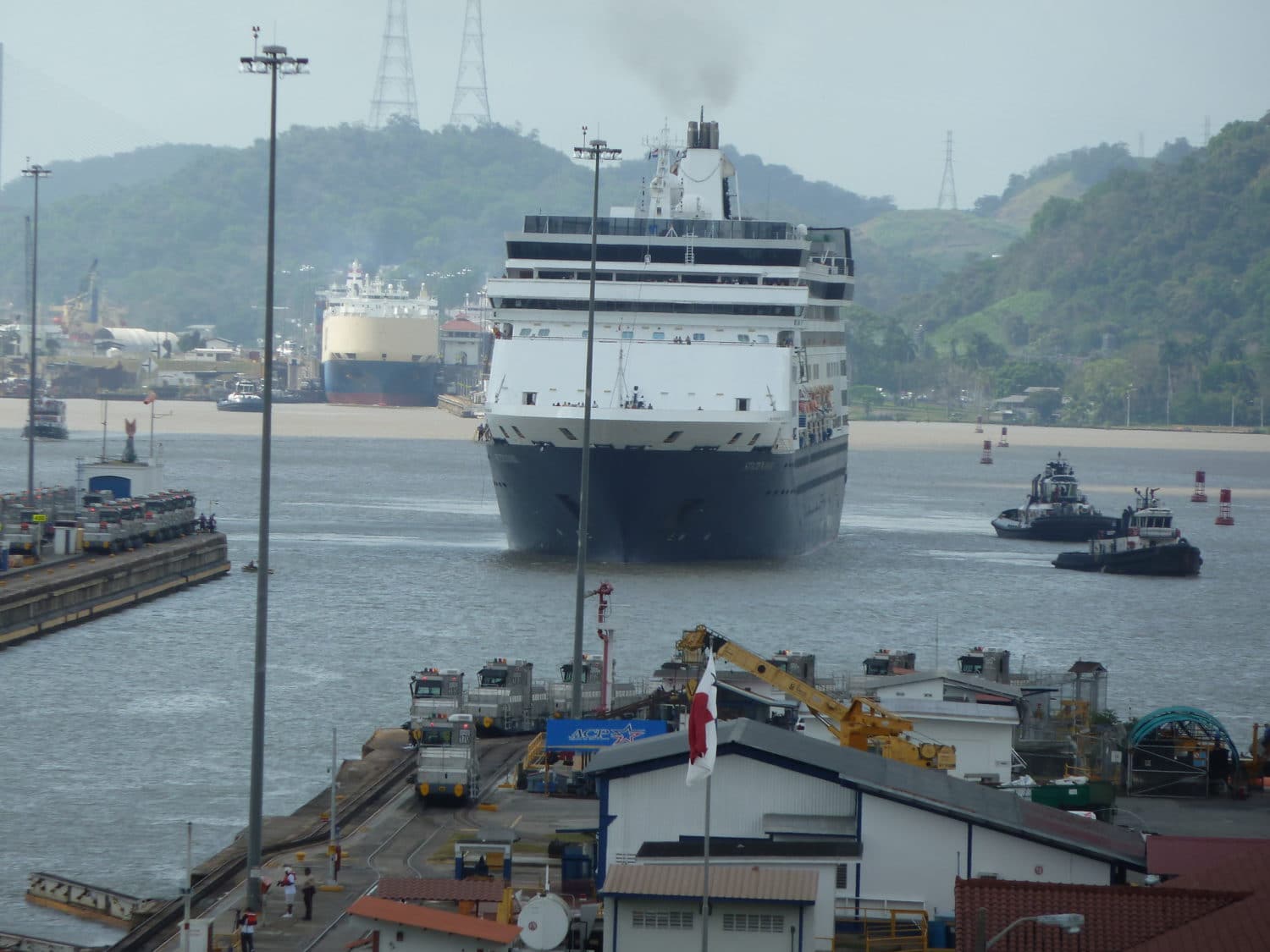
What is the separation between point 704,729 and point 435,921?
385cm

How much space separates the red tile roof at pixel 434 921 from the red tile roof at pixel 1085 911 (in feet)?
14.5

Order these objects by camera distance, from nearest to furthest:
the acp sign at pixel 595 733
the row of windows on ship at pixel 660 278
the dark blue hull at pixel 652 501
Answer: the acp sign at pixel 595 733 < the dark blue hull at pixel 652 501 < the row of windows on ship at pixel 660 278

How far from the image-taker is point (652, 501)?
58906 mm

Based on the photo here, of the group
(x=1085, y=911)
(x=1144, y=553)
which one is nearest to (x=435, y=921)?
(x=1085, y=911)

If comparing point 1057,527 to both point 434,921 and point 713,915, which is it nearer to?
point 713,915

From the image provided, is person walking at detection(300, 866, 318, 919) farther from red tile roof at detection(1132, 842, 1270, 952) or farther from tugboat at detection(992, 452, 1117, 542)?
tugboat at detection(992, 452, 1117, 542)

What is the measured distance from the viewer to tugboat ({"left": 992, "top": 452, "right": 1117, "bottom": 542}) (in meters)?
87.4

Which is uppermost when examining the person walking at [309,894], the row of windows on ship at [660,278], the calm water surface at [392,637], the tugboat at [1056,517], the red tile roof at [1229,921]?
the row of windows on ship at [660,278]

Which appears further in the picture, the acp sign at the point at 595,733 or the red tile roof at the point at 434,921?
the acp sign at the point at 595,733

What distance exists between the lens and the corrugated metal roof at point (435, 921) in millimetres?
Answer: 20359

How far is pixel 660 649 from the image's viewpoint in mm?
47906

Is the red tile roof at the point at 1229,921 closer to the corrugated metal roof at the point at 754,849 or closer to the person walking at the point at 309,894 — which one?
the corrugated metal roof at the point at 754,849

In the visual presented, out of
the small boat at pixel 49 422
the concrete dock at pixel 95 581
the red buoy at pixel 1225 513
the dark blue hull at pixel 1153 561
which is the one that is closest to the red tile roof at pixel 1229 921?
the concrete dock at pixel 95 581

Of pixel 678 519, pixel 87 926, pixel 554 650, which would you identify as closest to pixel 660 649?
pixel 554 650
